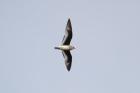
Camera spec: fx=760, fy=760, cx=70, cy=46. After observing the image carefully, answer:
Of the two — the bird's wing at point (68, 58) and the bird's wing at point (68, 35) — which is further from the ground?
the bird's wing at point (68, 35)

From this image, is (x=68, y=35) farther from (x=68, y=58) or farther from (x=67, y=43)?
(x=68, y=58)

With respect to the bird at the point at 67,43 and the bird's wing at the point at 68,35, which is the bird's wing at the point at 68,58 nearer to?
the bird at the point at 67,43

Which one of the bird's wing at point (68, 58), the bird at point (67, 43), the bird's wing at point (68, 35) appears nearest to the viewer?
the bird at point (67, 43)

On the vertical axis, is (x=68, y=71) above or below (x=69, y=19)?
below

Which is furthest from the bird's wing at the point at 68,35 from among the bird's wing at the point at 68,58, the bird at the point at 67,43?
the bird's wing at the point at 68,58

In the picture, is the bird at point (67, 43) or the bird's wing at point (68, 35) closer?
the bird at point (67, 43)

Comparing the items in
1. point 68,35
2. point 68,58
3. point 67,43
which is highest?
point 68,35

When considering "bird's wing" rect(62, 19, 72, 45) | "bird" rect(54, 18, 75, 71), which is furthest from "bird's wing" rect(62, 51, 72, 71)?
"bird's wing" rect(62, 19, 72, 45)

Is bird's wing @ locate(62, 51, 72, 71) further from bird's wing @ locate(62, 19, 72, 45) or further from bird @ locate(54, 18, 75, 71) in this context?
bird's wing @ locate(62, 19, 72, 45)

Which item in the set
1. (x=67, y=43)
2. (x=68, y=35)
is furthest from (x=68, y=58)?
(x=68, y=35)

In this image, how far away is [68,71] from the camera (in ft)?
302

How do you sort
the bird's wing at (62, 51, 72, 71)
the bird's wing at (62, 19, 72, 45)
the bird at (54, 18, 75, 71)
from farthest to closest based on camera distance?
the bird's wing at (62, 51, 72, 71) → the bird's wing at (62, 19, 72, 45) → the bird at (54, 18, 75, 71)

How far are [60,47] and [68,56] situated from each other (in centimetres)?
247

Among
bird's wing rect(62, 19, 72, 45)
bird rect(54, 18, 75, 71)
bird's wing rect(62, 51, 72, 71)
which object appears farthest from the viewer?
bird's wing rect(62, 51, 72, 71)
